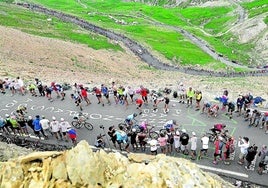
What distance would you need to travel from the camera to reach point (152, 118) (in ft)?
122

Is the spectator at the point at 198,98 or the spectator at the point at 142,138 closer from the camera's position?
the spectator at the point at 142,138

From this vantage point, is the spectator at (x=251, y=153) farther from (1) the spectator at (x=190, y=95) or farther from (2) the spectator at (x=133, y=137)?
(1) the spectator at (x=190, y=95)

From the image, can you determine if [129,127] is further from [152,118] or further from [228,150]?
[228,150]

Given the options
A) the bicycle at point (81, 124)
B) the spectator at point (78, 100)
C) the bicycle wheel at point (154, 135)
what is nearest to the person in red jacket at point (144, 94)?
the spectator at point (78, 100)

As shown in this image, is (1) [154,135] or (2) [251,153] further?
(1) [154,135]

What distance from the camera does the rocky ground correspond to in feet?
184

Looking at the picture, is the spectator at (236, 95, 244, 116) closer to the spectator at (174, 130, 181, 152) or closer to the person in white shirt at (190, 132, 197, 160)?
the person in white shirt at (190, 132, 197, 160)

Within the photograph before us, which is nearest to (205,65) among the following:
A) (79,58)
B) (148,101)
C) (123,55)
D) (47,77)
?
(123,55)

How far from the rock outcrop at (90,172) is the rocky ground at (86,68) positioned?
28.8m

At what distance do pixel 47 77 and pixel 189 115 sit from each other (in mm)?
27023

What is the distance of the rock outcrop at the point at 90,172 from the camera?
19.1 m

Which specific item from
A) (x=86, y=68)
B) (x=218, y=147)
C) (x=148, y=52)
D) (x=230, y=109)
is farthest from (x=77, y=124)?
(x=148, y=52)

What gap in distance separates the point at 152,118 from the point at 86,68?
3345 centimetres

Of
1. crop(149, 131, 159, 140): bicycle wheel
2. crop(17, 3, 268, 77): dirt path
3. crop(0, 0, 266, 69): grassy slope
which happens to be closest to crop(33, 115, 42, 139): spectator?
crop(149, 131, 159, 140): bicycle wheel
